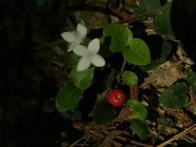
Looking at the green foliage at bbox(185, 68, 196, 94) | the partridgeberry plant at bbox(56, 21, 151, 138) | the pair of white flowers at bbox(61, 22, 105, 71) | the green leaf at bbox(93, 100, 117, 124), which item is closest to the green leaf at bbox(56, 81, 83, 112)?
the partridgeberry plant at bbox(56, 21, 151, 138)

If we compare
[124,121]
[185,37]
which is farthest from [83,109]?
[185,37]

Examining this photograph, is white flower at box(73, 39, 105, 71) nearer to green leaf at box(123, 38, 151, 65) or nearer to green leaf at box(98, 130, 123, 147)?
green leaf at box(123, 38, 151, 65)

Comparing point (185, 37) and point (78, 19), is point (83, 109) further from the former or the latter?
point (185, 37)

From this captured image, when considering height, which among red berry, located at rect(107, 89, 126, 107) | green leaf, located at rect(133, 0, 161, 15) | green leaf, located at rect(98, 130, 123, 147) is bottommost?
green leaf, located at rect(98, 130, 123, 147)

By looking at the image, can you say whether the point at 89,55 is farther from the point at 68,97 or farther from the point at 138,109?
the point at 138,109

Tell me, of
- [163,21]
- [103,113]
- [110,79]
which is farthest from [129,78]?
[163,21]

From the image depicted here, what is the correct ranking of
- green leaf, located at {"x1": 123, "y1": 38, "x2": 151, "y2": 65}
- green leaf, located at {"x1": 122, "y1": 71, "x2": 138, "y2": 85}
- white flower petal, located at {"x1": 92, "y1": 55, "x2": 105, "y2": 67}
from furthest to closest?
green leaf, located at {"x1": 122, "y1": 71, "x2": 138, "y2": 85}, green leaf, located at {"x1": 123, "y1": 38, "x2": 151, "y2": 65}, white flower petal, located at {"x1": 92, "y1": 55, "x2": 105, "y2": 67}

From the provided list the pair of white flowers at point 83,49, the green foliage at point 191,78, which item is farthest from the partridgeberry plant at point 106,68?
the green foliage at point 191,78
